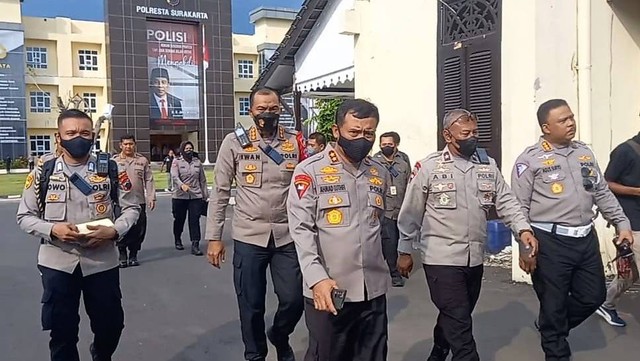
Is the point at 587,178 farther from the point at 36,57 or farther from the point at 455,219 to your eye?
the point at 36,57

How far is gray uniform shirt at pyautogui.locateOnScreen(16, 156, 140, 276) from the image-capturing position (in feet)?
12.0

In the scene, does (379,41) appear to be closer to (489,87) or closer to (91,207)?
(489,87)

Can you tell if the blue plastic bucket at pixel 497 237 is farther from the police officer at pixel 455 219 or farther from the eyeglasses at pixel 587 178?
the police officer at pixel 455 219

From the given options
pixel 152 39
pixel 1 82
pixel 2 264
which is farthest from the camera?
pixel 152 39

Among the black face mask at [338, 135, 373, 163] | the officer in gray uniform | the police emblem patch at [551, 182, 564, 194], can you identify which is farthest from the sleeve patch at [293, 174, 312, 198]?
the police emblem patch at [551, 182, 564, 194]

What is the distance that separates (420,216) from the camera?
3.97 metres

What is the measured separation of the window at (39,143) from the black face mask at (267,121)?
165ft

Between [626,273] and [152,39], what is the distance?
164 ft

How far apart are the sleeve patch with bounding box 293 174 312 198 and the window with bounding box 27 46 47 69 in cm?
5170

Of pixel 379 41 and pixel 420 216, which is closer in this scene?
pixel 420 216

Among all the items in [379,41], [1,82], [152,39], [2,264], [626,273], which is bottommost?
[2,264]

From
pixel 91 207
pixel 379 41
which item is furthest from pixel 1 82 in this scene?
pixel 91 207

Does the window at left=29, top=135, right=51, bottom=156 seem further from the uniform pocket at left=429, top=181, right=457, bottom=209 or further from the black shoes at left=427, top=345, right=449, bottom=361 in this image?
the uniform pocket at left=429, top=181, right=457, bottom=209

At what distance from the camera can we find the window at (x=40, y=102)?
163 ft
